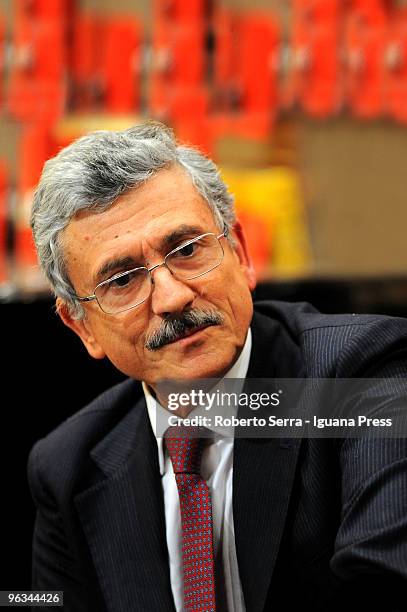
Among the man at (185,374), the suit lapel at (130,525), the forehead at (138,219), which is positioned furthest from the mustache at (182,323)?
the suit lapel at (130,525)

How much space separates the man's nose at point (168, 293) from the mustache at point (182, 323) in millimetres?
12

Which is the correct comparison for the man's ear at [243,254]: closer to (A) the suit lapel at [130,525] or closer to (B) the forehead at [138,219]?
(B) the forehead at [138,219]

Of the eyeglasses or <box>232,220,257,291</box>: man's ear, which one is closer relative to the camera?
the eyeglasses

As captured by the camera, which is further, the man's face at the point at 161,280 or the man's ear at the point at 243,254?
the man's ear at the point at 243,254

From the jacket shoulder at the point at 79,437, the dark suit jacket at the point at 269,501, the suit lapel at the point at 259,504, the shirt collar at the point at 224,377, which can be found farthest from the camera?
the jacket shoulder at the point at 79,437

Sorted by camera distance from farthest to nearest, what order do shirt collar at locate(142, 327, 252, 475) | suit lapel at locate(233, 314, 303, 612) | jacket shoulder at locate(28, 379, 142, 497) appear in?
jacket shoulder at locate(28, 379, 142, 497) < shirt collar at locate(142, 327, 252, 475) < suit lapel at locate(233, 314, 303, 612)

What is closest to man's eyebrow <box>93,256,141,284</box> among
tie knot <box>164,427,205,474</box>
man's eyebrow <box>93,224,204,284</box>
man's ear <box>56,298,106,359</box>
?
man's eyebrow <box>93,224,204,284</box>

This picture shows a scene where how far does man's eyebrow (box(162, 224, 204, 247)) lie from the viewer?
3.65 feet

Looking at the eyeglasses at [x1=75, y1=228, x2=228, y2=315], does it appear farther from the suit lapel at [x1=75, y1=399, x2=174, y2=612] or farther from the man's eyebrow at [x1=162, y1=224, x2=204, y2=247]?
the suit lapel at [x1=75, y1=399, x2=174, y2=612]

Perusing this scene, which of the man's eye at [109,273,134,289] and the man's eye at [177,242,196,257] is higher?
the man's eye at [177,242,196,257]

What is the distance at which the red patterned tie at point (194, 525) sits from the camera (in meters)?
1.07

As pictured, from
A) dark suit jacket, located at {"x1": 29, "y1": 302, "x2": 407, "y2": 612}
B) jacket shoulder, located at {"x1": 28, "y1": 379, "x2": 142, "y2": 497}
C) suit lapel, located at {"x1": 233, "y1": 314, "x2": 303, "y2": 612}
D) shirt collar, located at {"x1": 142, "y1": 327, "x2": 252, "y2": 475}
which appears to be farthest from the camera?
jacket shoulder, located at {"x1": 28, "y1": 379, "x2": 142, "y2": 497}

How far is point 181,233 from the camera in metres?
1.12

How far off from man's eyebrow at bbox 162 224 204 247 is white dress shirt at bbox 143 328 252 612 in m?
0.18
